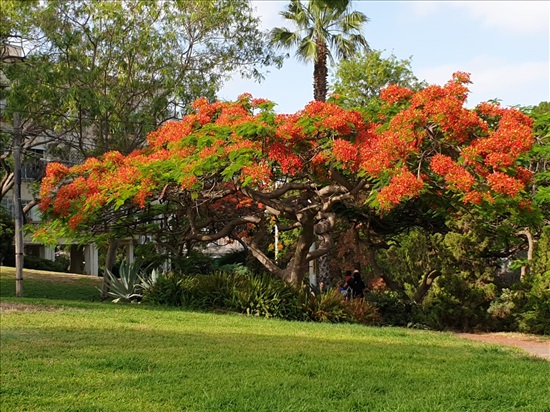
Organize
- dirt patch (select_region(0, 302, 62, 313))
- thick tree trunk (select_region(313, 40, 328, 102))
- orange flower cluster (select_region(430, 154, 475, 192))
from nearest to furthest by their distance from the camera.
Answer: orange flower cluster (select_region(430, 154, 475, 192)) < dirt patch (select_region(0, 302, 62, 313)) < thick tree trunk (select_region(313, 40, 328, 102))

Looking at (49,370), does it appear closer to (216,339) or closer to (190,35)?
(216,339)

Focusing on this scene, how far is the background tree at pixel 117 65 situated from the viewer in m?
20.6

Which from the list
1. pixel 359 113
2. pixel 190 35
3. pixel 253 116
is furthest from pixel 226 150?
pixel 190 35

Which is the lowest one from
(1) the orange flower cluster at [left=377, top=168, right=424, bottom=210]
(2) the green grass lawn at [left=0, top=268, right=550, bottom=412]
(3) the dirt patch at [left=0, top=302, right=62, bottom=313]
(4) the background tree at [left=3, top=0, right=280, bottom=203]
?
(2) the green grass lawn at [left=0, top=268, right=550, bottom=412]

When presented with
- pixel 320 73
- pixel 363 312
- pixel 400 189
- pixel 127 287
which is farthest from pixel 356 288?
pixel 320 73

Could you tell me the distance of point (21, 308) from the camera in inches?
607

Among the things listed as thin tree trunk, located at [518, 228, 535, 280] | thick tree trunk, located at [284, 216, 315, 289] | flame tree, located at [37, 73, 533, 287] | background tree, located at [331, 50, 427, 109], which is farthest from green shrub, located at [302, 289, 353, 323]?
background tree, located at [331, 50, 427, 109]

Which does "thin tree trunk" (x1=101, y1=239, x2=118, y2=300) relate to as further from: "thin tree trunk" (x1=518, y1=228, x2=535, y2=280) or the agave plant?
"thin tree trunk" (x1=518, y1=228, x2=535, y2=280)

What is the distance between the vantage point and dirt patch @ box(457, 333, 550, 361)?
513 inches

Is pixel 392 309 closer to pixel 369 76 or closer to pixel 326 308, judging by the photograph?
pixel 326 308

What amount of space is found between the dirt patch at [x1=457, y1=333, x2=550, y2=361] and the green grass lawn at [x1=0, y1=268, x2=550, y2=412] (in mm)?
1265

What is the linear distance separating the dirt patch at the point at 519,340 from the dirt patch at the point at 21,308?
8282mm

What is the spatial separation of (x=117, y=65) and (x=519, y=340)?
13.5m

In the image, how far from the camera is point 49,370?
27.4 feet
